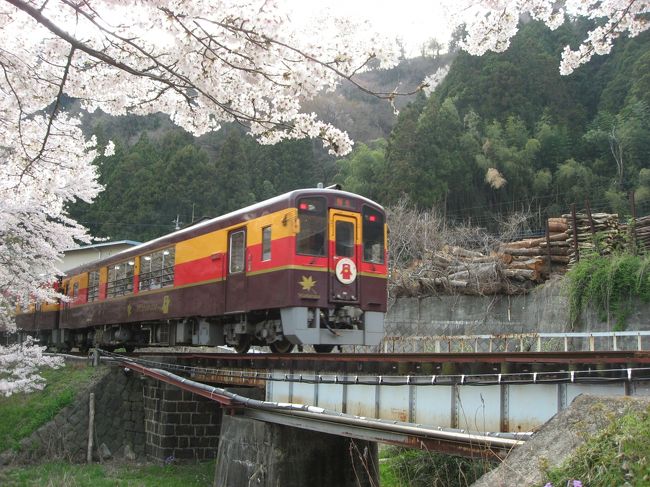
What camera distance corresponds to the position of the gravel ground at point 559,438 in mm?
3498

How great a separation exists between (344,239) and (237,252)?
1.89 m

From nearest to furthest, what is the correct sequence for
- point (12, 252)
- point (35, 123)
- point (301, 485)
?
point (35, 123)
point (301, 485)
point (12, 252)

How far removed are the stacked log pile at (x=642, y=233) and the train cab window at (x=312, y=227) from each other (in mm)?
9186

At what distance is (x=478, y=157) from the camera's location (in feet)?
122

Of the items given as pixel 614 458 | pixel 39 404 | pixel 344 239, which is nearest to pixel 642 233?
pixel 344 239

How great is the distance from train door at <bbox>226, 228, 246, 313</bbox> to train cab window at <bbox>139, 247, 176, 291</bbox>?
8.14 ft

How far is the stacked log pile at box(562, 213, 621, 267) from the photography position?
1659cm

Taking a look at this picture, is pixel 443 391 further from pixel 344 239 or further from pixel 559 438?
pixel 344 239

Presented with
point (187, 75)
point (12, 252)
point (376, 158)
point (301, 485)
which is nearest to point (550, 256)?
point (301, 485)

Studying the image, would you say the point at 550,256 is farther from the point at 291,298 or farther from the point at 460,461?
the point at 291,298

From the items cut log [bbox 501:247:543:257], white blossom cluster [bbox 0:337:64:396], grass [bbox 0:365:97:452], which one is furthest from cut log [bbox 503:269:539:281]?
white blossom cluster [bbox 0:337:64:396]

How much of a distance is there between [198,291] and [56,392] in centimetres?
729

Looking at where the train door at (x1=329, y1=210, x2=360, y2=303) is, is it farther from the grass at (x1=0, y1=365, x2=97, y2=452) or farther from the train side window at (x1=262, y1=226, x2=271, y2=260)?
the grass at (x1=0, y1=365, x2=97, y2=452)

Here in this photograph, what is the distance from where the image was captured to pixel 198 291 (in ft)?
39.4
